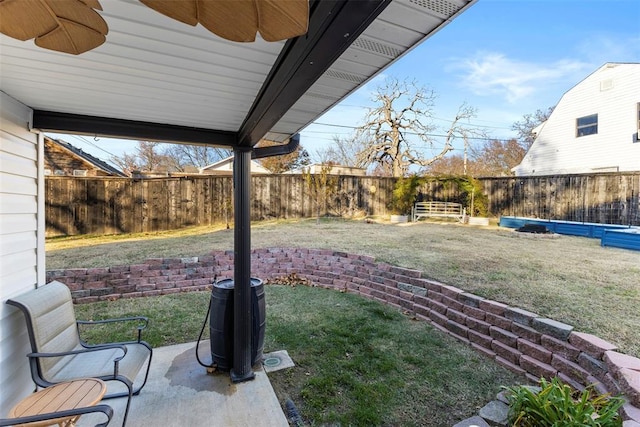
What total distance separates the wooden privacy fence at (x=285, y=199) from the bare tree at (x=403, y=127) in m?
6.33

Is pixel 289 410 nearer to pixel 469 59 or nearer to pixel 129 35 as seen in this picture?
pixel 129 35

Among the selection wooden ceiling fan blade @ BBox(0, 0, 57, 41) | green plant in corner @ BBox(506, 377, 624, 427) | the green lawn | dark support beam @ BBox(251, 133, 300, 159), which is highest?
dark support beam @ BBox(251, 133, 300, 159)

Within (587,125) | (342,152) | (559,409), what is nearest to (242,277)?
(559,409)

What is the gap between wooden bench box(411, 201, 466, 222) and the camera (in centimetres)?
1070

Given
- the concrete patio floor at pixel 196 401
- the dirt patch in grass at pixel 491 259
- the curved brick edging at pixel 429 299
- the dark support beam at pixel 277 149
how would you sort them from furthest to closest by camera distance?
1. the dirt patch in grass at pixel 491 259
2. the dark support beam at pixel 277 149
3. the curved brick edging at pixel 429 299
4. the concrete patio floor at pixel 196 401

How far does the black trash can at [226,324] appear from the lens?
98.3 inches

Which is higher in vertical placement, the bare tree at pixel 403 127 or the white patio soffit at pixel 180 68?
the bare tree at pixel 403 127

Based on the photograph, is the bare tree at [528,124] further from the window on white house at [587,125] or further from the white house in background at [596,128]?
the window on white house at [587,125]

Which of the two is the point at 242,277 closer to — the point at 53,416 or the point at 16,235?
the point at 53,416

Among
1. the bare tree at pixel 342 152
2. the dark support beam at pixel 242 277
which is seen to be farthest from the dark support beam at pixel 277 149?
the bare tree at pixel 342 152

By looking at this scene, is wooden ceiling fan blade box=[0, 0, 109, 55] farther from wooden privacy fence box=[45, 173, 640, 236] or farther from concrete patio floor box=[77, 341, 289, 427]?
wooden privacy fence box=[45, 173, 640, 236]

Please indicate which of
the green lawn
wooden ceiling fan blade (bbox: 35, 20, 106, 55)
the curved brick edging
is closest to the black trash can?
the green lawn

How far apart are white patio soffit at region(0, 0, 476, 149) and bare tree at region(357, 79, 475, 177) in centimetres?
1614

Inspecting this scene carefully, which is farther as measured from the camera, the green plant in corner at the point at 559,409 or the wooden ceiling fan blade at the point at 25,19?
the green plant in corner at the point at 559,409
